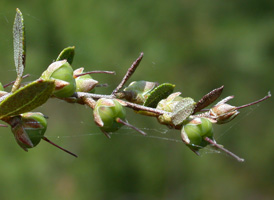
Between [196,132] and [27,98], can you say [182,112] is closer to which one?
[196,132]

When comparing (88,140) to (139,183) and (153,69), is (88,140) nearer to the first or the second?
(139,183)

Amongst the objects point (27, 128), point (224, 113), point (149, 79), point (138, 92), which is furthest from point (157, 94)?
point (149, 79)

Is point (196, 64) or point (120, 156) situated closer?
point (120, 156)

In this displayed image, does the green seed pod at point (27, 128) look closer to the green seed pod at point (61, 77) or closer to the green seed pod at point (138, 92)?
the green seed pod at point (61, 77)

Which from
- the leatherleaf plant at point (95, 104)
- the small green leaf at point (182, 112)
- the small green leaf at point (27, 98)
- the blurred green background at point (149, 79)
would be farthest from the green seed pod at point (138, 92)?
the blurred green background at point (149, 79)

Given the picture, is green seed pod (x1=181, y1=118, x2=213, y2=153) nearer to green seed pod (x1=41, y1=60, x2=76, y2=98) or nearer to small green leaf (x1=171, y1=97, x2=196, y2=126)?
small green leaf (x1=171, y1=97, x2=196, y2=126)

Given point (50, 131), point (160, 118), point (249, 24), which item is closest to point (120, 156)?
point (50, 131)
